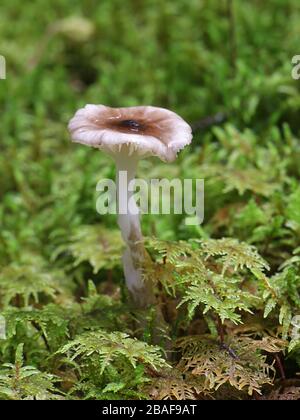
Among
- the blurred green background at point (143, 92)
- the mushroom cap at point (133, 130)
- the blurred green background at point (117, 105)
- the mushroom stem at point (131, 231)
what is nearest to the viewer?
the mushroom cap at point (133, 130)

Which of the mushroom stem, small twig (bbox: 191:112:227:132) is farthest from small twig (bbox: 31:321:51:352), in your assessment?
small twig (bbox: 191:112:227:132)

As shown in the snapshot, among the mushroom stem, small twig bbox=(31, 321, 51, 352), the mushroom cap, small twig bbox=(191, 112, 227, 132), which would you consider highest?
Result: small twig bbox=(191, 112, 227, 132)

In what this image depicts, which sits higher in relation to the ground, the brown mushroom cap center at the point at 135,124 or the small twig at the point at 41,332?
the brown mushroom cap center at the point at 135,124

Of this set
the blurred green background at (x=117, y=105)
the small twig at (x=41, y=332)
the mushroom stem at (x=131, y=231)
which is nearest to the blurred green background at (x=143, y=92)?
the blurred green background at (x=117, y=105)

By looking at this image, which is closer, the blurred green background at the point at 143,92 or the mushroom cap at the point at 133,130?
the mushroom cap at the point at 133,130

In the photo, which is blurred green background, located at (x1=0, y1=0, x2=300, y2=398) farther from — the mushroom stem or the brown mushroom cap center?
the brown mushroom cap center

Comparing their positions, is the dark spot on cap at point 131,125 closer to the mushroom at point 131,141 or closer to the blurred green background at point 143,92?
the mushroom at point 131,141

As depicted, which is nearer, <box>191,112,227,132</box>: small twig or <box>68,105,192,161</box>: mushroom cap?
<box>68,105,192,161</box>: mushroom cap

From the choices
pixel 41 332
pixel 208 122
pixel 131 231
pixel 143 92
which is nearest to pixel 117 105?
pixel 143 92

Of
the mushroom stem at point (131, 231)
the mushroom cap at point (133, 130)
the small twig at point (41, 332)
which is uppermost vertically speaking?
the mushroom cap at point (133, 130)
